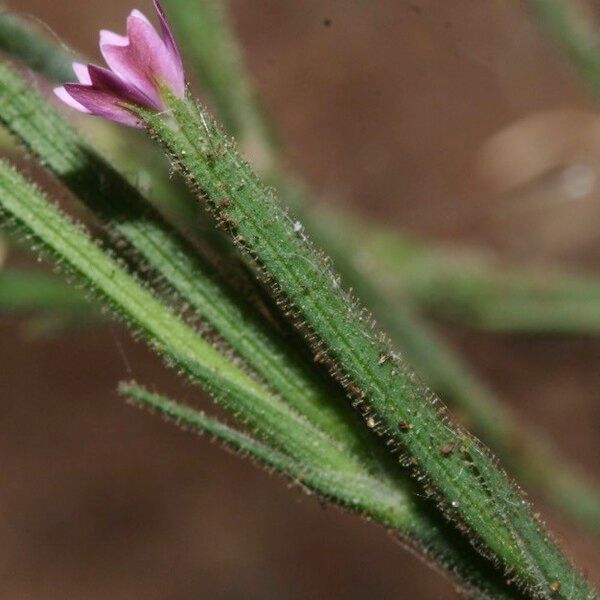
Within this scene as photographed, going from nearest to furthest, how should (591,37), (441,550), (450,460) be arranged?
(450,460)
(441,550)
(591,37)

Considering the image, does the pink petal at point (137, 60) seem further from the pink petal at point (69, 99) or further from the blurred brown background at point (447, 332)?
the blurred brown background at point (447, 332)

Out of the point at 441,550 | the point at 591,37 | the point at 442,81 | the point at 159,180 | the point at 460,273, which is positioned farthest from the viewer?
the point at 442,81

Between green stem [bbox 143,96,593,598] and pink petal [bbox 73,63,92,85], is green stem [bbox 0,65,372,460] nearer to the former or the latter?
green stem [bbox 143,96,593,598]

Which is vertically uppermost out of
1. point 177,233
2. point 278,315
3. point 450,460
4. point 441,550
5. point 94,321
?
point 94,321

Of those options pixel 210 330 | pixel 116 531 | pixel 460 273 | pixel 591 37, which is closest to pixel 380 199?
pixel 460 273

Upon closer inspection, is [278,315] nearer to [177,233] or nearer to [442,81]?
[177,233]

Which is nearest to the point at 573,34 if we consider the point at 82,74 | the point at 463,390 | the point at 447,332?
the point at 463,390

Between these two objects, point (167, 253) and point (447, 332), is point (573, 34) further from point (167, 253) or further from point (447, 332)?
point (167, 253)

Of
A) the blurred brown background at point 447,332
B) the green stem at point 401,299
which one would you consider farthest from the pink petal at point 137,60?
the blurred brown background at point 447,332
